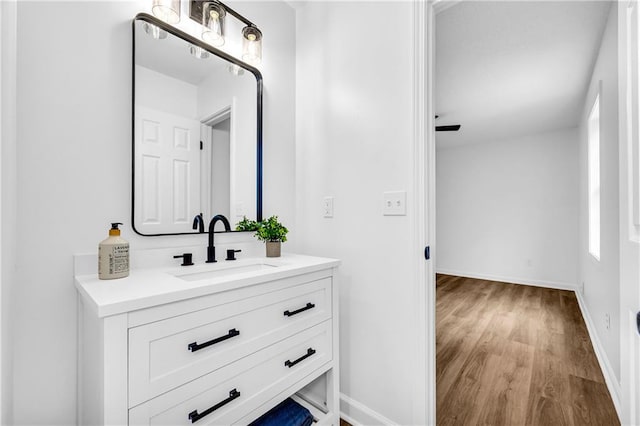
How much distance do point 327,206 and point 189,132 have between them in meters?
0.80

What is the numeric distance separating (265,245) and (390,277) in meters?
0.69

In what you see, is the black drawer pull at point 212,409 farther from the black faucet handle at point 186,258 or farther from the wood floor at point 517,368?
the wood floor at point 517,368

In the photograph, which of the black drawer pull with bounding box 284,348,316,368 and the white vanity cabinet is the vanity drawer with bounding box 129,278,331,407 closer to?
the white vanity cabinet

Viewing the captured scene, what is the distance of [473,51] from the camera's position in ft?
8.05

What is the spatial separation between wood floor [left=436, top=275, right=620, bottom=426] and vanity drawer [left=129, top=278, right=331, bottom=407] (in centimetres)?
117

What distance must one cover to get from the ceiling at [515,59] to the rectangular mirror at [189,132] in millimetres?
1398

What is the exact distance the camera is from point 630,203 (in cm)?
71

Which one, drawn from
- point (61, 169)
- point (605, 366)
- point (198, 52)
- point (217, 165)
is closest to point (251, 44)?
point (198, 52)

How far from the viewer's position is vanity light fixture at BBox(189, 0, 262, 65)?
1386 millimetres

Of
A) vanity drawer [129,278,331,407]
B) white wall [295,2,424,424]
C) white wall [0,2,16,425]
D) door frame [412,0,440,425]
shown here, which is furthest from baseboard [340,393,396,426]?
white wall [0,2,16,425]

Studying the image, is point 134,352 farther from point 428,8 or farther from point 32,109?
point 428,8

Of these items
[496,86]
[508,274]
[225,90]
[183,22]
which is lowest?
[508,274]

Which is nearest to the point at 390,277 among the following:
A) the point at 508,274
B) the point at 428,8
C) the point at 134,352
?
the point at 134,352

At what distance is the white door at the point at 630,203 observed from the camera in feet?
2.17
